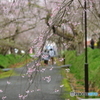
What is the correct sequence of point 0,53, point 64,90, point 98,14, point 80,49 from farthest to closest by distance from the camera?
point 0,53
point 80,49
point 98,14
point 64,90

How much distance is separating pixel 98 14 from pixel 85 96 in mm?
7187

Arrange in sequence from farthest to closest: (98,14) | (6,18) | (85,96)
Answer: (6,18) < (98,14) < (85,96)

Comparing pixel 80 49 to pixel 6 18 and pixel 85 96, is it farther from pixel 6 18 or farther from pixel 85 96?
pixel 85 96

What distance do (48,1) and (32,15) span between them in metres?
2.93

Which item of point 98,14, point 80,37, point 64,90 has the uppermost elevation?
Answer: point 98,14

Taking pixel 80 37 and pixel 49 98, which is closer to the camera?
pixel 49 98

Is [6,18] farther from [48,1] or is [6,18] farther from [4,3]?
[48,1]

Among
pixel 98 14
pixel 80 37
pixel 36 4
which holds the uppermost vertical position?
pixel 36 4

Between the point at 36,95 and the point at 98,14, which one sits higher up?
the point at 98,14

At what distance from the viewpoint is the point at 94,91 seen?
878 centimetres

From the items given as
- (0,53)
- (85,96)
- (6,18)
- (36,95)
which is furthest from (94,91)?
(0,53)

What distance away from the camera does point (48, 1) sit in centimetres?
1941

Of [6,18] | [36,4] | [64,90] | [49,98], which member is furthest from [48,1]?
[49,98]

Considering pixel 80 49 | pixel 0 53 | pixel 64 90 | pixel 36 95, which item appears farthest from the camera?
pixel 0 53
